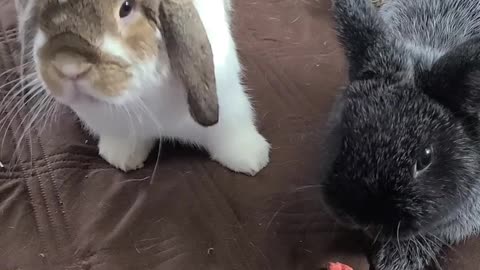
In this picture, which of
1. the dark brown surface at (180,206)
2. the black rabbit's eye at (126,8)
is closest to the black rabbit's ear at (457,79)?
the dark brown surface at (180,206)

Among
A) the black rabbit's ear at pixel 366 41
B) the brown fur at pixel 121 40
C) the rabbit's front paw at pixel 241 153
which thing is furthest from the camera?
the rabbit's front paw at pixel 241 153

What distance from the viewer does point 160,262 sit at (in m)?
1.35

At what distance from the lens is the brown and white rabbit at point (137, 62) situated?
3.72ft

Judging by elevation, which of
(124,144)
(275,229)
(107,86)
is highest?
(107,86)

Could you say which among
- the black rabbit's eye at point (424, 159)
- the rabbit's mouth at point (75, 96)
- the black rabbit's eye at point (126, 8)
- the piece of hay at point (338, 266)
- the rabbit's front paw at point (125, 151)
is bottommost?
the piece of hay at point (338, 266)

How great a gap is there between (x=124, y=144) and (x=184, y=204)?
0.17 m

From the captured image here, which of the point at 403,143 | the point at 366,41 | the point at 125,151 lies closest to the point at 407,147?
the point at 403,143

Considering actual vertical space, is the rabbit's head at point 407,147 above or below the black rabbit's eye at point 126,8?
below

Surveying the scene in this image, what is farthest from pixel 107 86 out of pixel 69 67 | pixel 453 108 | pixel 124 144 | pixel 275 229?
pixel 453 108

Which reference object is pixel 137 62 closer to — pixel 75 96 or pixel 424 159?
pixel 75 96

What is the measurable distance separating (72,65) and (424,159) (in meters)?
0.57

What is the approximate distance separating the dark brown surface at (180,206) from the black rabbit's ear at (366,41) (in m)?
0.20

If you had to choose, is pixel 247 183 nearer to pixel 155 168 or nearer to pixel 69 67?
pixel 155 168

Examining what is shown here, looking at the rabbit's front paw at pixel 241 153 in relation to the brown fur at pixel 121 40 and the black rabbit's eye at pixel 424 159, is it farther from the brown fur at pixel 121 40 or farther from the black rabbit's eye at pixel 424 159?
the black rabbit's eye at pixel 424 159
